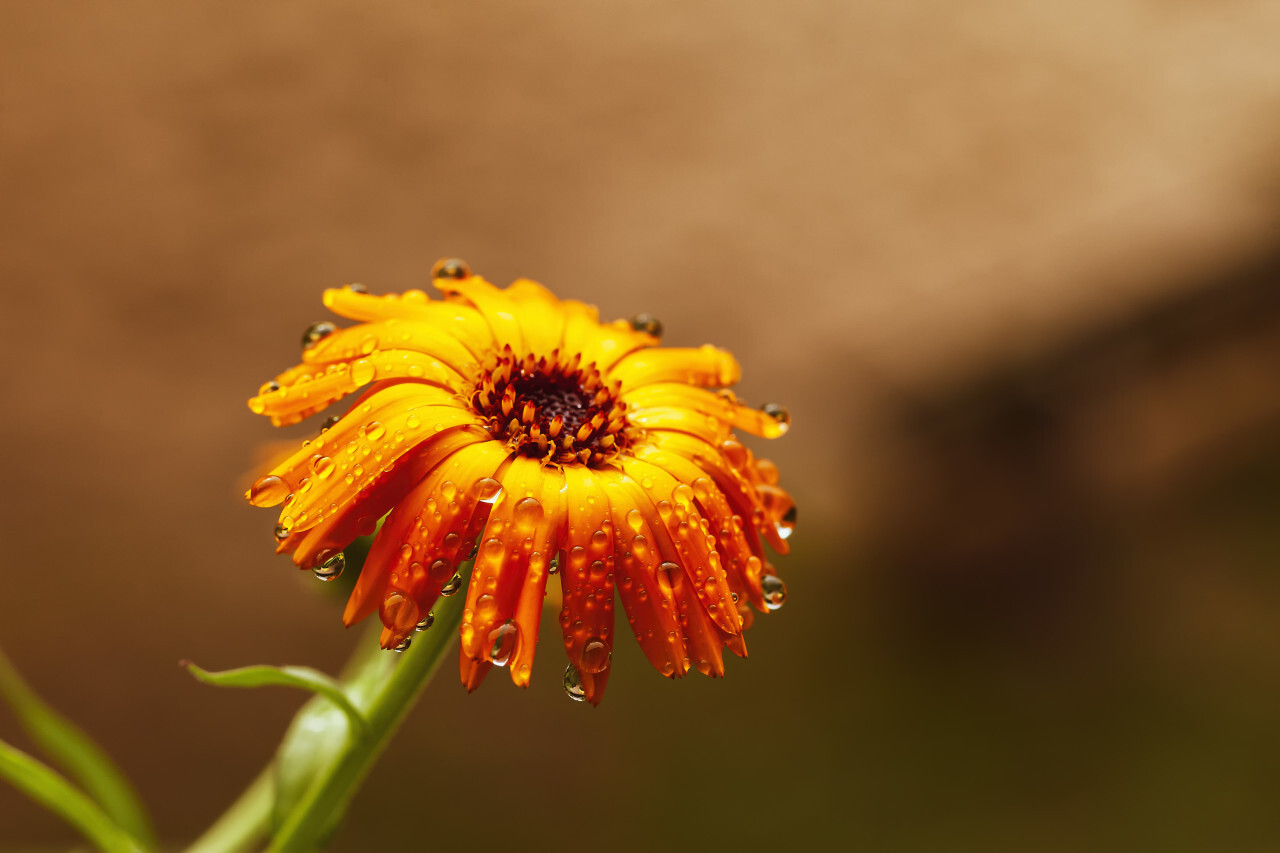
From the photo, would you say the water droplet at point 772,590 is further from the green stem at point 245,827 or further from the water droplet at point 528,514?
the green stem at point 245,827

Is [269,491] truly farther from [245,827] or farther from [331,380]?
[245,827]

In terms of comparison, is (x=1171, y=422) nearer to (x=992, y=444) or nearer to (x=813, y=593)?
(x=992, y=444)

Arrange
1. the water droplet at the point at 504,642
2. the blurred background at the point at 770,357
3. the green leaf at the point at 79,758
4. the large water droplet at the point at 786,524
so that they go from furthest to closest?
the blurred background at the point at 770,357, the green leaf at the point at 79,758, the large water droplet at the point at 786,524, the water droplet at the point at 504,642

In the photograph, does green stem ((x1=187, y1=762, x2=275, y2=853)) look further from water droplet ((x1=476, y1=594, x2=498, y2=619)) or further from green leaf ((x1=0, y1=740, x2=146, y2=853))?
water droplet ((x1=476, y1=594, x2=498, y2=619))

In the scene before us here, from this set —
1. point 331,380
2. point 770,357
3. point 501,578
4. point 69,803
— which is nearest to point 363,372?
point 331,380

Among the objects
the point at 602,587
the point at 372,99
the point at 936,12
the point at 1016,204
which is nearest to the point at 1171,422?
the point at 1016,204

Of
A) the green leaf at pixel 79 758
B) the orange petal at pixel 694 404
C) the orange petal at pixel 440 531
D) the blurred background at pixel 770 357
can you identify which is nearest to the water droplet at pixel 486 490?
the orange petal at pixel 440 531

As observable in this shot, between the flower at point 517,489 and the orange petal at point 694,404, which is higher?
the orange petal at point 694,404
